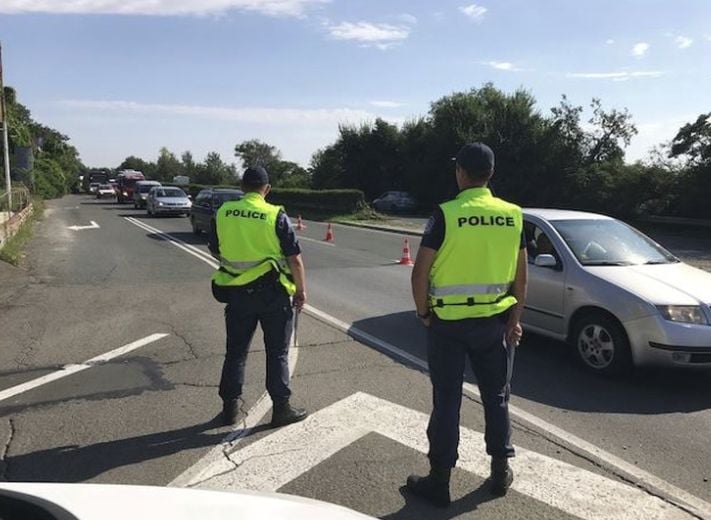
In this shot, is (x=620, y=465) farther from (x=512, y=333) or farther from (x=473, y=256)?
(x=473, y=256)

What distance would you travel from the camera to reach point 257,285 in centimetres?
479

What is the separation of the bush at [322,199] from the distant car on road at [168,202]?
5.42 m

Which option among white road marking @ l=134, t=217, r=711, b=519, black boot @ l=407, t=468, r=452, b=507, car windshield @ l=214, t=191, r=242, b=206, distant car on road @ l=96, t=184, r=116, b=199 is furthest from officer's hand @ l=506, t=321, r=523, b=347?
distant car on road @ l=96, t=184, r=116, b=199

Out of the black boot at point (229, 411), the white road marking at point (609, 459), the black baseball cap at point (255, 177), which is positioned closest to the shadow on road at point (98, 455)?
the black boot at point (229, 411)

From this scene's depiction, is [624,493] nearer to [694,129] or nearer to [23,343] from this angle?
[23,343]

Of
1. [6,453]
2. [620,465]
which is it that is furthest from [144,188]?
[620,465]

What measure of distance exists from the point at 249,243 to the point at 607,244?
4.15 metres

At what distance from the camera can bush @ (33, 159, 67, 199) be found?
169 feet

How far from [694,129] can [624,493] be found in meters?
26.6

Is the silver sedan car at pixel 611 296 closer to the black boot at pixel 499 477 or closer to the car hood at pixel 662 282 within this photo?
the car hood at pixel 662 282

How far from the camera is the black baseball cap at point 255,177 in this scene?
4973 mm

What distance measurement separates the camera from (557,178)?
35969mm

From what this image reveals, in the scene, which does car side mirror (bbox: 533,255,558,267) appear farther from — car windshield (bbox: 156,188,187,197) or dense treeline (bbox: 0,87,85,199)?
dense treeline (bbox: 0,87,85,199)

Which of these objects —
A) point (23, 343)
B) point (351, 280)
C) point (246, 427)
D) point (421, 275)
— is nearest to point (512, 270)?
point (421, 275)
